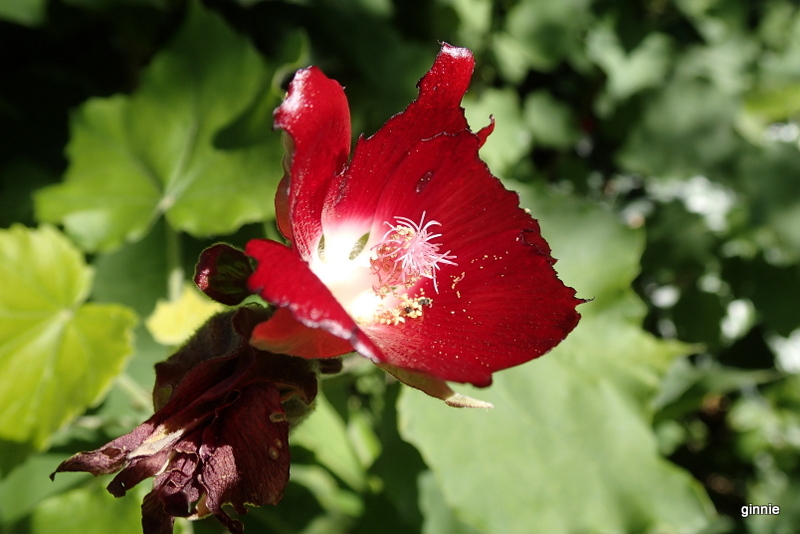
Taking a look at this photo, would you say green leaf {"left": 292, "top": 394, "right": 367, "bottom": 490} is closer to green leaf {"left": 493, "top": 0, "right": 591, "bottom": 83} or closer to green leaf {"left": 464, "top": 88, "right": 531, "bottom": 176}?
green leaf {"left": 464, "top": 88, "right": 531, "bottom": 176}

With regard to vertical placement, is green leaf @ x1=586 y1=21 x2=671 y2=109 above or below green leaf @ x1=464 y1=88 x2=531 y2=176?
above

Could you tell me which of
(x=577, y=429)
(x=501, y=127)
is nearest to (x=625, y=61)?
(x=501, y=127)

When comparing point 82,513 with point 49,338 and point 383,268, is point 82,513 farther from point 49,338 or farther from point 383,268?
point 383,268

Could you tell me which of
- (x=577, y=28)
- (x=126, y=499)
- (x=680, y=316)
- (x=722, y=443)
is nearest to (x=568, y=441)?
(x=126, y=499)

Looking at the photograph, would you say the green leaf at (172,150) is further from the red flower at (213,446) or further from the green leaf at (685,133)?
the green leaf at (685,133)

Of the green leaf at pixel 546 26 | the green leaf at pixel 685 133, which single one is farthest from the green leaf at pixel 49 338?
the green leaf at pixel 685 133

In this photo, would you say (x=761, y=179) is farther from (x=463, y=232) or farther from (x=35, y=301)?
(x=35, y=301)

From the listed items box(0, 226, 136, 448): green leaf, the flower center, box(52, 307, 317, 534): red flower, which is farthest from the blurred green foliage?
box(52, 307, 317, 534): red flower
